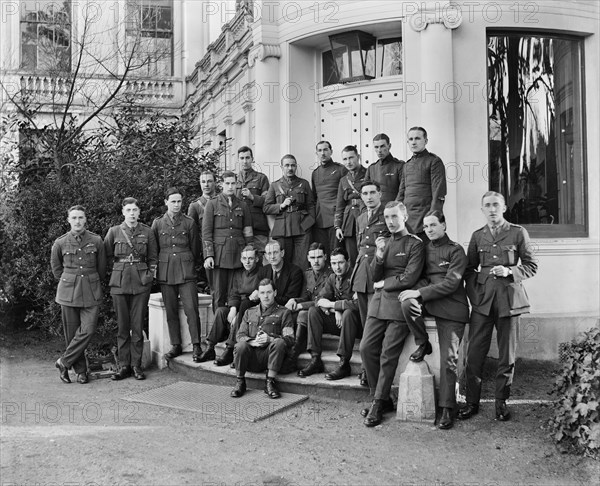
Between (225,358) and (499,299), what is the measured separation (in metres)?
3.36

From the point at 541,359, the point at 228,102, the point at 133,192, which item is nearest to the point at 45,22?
the point at 228,102

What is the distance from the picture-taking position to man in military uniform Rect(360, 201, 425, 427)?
6473mm

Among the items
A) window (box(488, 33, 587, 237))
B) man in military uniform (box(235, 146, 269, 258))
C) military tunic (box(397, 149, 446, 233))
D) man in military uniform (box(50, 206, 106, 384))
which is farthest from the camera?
window (box(488, 33, 587, 237))

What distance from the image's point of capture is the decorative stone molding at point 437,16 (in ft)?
29.8

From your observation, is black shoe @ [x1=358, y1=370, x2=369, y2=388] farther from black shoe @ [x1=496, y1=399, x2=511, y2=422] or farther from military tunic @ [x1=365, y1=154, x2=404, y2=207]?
military tunic @ [x1=365, y1=154, x2=404, y2=207]

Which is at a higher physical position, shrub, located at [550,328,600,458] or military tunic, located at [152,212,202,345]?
military tunic, located at [152,212,202,345]

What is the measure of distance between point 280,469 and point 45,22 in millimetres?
17308

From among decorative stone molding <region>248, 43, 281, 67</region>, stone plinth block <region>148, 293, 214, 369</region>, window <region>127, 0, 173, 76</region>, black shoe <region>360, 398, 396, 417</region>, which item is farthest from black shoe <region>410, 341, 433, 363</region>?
window <region>127, 0, 173, 76</region>

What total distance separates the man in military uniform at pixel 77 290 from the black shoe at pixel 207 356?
134cm

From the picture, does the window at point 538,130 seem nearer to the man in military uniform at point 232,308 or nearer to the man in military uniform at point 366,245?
the man in military uniform at point 366,245

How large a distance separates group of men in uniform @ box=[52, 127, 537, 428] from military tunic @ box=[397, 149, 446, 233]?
0.01 m

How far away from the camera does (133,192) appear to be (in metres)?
10.2

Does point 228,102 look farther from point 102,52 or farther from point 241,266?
point 241,266

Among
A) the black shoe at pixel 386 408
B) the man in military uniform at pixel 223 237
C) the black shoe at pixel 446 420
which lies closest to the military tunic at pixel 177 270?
the man in military uniform at pixel 223 237
